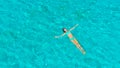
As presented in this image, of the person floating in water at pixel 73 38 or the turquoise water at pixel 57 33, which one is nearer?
the turquoise water at pixel 57 33

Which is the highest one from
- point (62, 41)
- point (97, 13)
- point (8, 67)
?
point (97, 13)

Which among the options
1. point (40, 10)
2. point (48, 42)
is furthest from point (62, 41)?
point (40, 10)

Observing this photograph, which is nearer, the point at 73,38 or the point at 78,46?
the point at 78,46

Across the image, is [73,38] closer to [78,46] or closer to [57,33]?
[78,46]

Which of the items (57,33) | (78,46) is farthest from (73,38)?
(57,33)

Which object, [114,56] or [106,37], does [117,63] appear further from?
[106,37]

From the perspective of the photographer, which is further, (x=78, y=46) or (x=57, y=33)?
(x=57, y=33)

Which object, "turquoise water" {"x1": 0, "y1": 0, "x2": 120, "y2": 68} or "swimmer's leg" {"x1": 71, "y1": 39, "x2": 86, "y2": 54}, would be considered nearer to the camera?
"turquoise water" {"x1": 0, "y1": 0, "x2": 120, "y2": 68}

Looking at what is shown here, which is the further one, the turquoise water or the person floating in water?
the person floating in water
